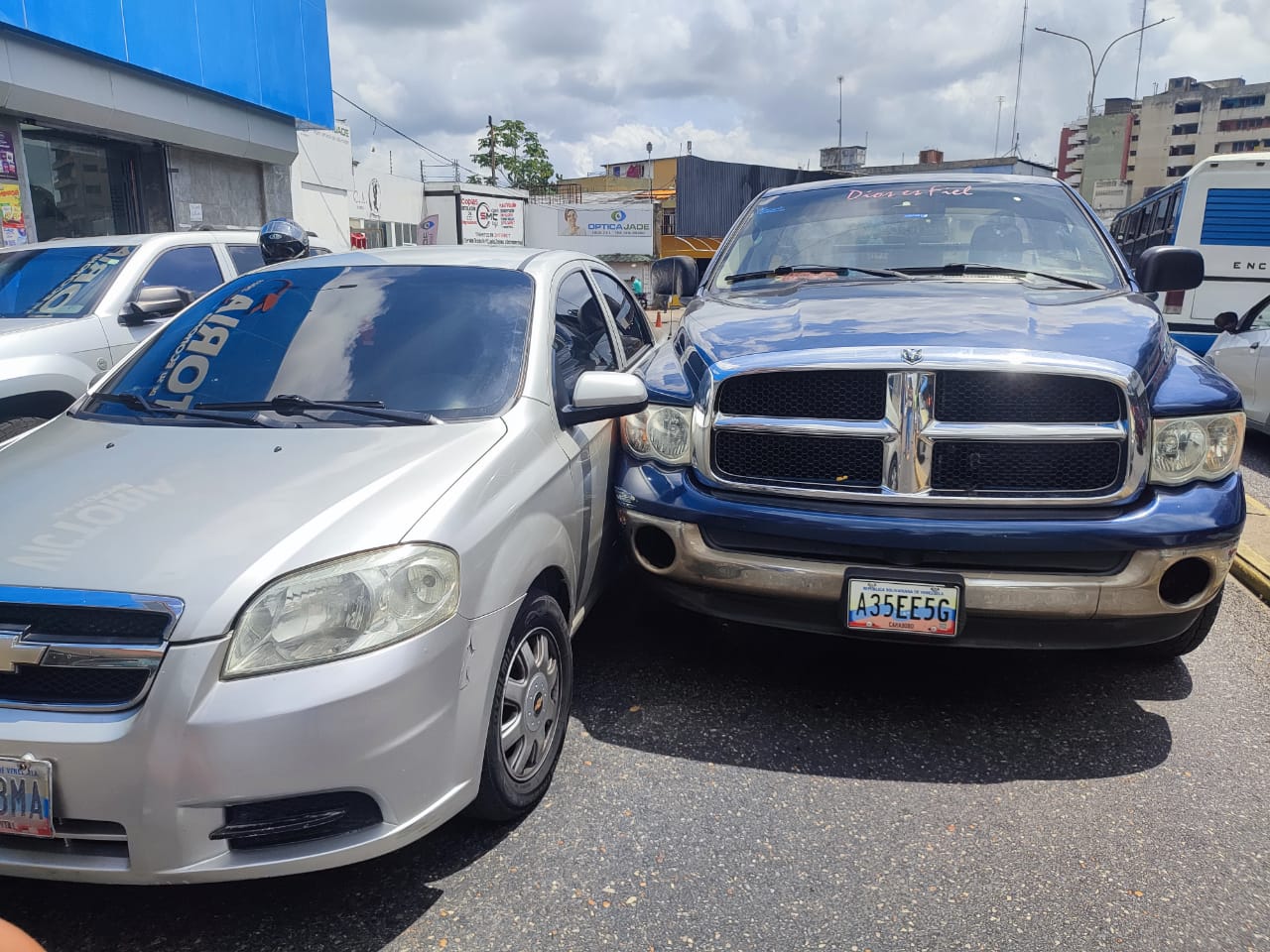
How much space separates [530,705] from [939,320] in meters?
1.93

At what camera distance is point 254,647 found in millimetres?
1977

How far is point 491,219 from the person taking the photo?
41031 millimetres

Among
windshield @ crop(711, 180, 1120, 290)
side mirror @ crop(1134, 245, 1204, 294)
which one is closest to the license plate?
windshield @ crop(711, 180, 1120, 290)

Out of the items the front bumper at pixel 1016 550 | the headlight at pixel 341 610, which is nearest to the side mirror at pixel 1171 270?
the front bumper at pixel 1016 550

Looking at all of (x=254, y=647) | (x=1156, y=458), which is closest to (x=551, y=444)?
(x=254, y=647)

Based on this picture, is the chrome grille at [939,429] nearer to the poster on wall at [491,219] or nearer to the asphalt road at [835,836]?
the asphalt road at [835,836]

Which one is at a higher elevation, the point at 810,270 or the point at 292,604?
the point at 810,270

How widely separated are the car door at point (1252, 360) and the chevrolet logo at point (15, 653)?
27.9 ft

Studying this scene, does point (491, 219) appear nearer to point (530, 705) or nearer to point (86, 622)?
point (530, 705)

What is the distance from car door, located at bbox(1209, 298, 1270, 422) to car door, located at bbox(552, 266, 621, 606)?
6410mm

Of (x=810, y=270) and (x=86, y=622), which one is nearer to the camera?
(x=86, y=622)

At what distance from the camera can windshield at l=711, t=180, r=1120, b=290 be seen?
4.12 metres

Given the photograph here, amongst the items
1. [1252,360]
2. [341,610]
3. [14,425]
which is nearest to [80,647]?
[341,610]

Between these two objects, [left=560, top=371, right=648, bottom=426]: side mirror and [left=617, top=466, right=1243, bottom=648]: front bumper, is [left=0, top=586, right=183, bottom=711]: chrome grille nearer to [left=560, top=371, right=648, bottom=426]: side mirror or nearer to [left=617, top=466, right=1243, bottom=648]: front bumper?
[left=560, top=371, right=648, bottom=426]: side mirror
